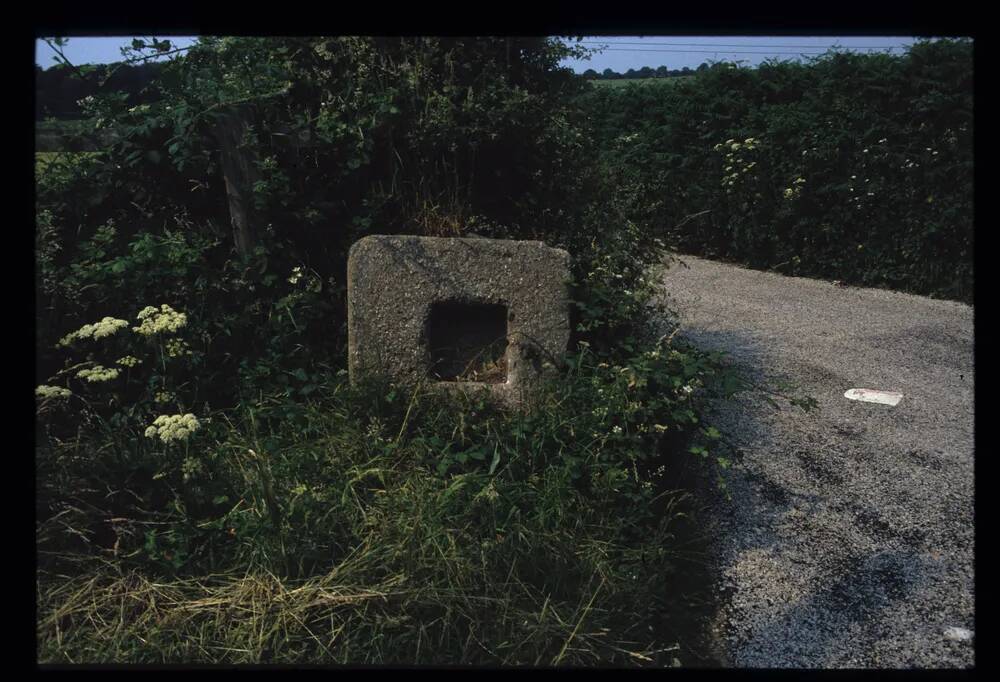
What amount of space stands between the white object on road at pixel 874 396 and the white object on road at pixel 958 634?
2.34m

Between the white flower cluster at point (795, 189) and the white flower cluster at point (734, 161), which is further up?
the white flower cluster at point (734, 161)

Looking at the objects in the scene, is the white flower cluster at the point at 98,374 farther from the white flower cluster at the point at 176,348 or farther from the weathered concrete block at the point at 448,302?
the weathered concrete block at the point at 448,302

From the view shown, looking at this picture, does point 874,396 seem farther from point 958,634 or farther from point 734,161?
point 734,161

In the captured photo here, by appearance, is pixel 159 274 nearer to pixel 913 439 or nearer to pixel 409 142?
pixel 409 142

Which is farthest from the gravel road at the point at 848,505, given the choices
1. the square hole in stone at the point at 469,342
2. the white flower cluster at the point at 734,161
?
the white flower cluster at the point at 734,161

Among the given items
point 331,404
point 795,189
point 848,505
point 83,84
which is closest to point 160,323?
point 331,404

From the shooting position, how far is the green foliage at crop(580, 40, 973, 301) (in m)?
7.66

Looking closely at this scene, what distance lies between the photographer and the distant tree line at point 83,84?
4297 mm

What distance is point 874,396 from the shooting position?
536 cm

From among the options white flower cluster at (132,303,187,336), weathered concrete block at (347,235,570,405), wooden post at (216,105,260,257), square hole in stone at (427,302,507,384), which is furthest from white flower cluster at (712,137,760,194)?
white flower cluster at (132,303,187,336)

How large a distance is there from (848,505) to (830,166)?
5.34 m

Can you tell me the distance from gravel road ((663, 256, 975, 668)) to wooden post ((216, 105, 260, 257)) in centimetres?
258

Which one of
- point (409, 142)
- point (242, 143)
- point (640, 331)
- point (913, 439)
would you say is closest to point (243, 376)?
point (242, 143)

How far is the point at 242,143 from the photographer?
4168 millimetres
